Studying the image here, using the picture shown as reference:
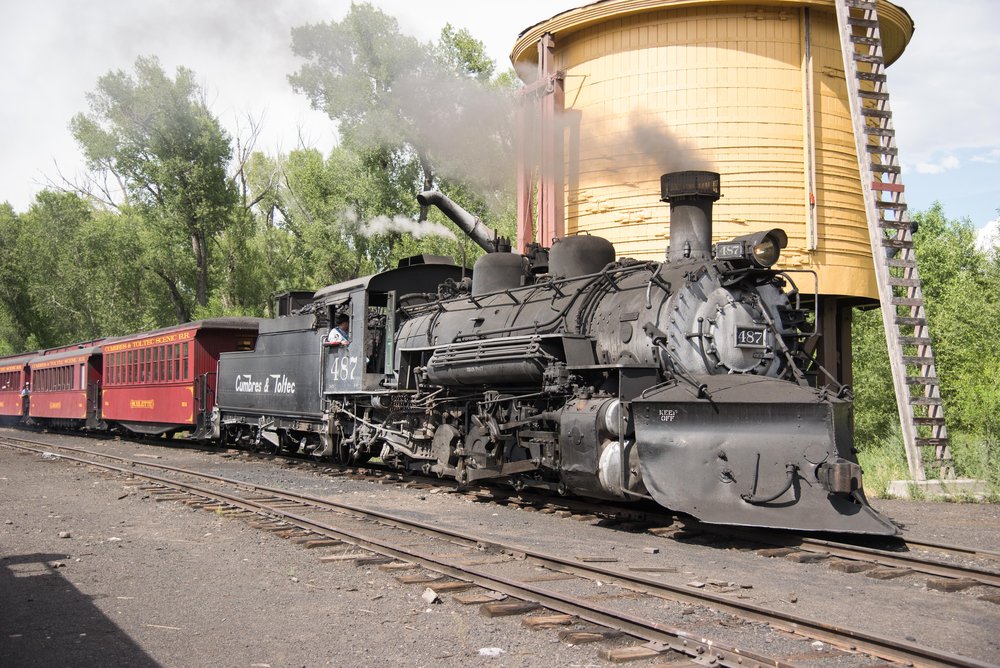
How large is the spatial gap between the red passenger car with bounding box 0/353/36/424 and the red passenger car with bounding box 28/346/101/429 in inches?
34.8

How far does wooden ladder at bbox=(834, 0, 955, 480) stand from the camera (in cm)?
1209

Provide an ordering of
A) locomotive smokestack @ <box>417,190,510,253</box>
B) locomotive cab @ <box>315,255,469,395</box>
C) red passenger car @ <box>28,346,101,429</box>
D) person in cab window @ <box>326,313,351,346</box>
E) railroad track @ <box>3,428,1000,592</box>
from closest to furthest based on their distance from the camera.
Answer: railroad track @ <box>3,428,1000,592</box>, locomotive smokestack @ <box>417,190,510,253</box>, locomotive cab @ <box>315,255,469,395</box>, person in cab window @ <box>326,313,351,346</box>, red passenger car @ <box>28,346,101,429</box>

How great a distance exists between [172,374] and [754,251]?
15700 millimetres

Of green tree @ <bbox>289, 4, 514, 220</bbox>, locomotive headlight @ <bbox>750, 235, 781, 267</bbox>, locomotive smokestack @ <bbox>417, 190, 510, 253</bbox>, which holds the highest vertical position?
green tree @ <bbox>289, 4, 514, 220</bbox>

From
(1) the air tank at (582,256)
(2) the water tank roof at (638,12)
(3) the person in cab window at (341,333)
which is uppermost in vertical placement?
(2) the water tank roof at (638,12)

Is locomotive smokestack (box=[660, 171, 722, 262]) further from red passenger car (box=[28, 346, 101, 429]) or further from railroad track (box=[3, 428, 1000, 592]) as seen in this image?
red passenger car (box=[28, 346, 101, 429])

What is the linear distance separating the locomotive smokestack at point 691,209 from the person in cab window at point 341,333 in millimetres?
6214

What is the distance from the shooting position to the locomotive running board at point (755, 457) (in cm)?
727

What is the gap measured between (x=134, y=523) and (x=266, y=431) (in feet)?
25.4

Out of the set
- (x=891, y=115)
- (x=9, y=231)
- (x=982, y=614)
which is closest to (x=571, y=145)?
(x=891, y=115)

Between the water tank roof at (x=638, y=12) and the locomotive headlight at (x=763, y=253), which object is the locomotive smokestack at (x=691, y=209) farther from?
the water tank roof at (x=638, y=12)

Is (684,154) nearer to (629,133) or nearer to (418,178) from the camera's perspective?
(629,133)

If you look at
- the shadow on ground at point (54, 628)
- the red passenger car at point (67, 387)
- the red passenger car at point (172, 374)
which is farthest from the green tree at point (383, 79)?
the shadow on ground at point (54, 628)

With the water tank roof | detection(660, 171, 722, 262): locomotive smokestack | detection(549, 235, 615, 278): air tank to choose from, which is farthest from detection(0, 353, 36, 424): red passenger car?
detection(660, 171, 722, 262): locomotive smokestack
